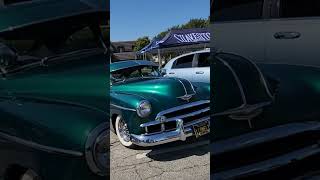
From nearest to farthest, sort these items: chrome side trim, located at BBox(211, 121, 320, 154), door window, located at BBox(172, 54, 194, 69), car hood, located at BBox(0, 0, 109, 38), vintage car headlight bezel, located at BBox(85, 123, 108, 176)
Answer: car hood, located at BBox(0, 0, 109, 38), vintage car headlight bezel, located at BBox(85, 123, 108, 176), door window, located at BBox(172, 54, 194, 69), chrome side trim, located at BBox(211, 121, 320, 154)

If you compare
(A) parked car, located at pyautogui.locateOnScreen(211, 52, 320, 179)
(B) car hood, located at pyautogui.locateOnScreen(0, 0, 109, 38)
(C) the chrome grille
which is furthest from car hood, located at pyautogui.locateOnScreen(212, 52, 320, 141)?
(B) car hood, located at pyautogui.locateOnScreen(0, 0, 109, 38)

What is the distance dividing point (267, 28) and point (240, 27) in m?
0.15

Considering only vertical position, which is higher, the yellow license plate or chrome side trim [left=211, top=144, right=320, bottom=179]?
the yellow license plate

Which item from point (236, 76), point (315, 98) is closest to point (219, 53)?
point (236, 76)

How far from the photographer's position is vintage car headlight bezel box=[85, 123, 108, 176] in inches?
92.4

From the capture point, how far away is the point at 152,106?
245 centimetres

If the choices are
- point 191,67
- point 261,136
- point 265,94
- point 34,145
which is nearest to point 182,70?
point 191,67

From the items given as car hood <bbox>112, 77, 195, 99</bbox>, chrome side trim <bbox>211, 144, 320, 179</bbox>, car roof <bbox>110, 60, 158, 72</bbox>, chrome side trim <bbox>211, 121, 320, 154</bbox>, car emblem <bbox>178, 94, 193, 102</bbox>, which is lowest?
chrome side trim <bbox>211, 144, 320, 179</bbox>

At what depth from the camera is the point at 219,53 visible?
8.14 feet

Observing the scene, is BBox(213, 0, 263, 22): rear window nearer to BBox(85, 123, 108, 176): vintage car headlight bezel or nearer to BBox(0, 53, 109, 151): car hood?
BBox(0, 53, 109, 151): car hood

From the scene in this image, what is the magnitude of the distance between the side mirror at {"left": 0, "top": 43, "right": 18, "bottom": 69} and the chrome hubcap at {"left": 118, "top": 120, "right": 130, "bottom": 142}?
2.08 ft

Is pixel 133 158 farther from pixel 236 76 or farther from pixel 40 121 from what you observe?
pixel 236 76

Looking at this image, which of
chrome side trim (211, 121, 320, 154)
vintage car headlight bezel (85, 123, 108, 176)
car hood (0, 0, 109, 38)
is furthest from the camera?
chrome side trim (211, 121, 320, 154)

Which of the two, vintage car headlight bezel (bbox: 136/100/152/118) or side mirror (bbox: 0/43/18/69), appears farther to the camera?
vintage car headlight bezel (bbox: 136/100/152/118)
